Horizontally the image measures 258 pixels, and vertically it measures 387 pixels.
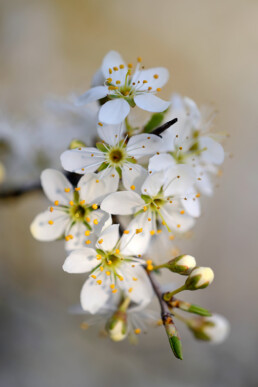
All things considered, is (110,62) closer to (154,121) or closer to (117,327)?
(154,121)

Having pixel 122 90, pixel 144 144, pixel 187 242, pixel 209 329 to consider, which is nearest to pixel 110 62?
pixel 122 90

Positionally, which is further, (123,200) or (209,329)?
(209,329)

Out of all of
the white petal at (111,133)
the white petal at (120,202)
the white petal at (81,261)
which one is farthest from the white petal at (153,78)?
the white petal at (81,261)

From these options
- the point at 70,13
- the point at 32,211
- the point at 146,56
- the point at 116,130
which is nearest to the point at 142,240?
the point at 116,130

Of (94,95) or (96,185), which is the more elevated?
(94,95)

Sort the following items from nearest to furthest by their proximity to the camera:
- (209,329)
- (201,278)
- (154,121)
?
(201,278) → (154,121) → (209,329)

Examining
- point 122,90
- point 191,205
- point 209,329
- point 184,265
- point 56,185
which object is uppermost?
point 122,90

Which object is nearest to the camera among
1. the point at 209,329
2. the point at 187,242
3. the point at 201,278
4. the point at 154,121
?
the point at 201,278
